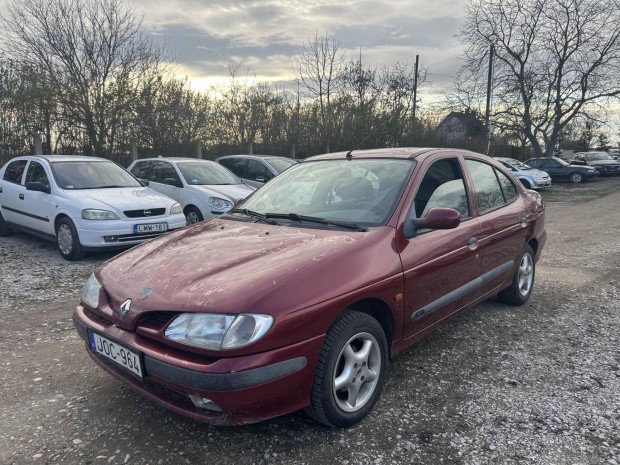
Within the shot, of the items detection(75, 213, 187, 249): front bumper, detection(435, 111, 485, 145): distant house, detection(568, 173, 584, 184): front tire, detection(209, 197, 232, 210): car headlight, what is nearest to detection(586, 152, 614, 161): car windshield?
detection(568, 173, 584, 184): front tire

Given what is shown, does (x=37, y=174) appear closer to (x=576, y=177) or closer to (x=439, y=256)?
(x=439, y=256)

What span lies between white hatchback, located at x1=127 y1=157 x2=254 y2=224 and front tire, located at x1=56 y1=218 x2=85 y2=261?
2322 mm

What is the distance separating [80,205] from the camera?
20.7 feet

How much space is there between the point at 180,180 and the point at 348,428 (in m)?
6.99

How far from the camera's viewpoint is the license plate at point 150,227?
21.0ft

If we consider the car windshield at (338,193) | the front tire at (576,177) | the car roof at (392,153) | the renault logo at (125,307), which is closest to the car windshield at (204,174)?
the car windshield at (338,193)

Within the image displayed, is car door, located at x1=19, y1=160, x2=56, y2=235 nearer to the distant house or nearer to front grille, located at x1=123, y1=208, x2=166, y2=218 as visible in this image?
front grille, located at x1=123, y1=208, x2=166, y2=218

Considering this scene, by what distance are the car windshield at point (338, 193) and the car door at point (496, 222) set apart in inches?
34.4

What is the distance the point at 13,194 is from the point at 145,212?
103 inches

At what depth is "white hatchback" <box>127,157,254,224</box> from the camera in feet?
26.7

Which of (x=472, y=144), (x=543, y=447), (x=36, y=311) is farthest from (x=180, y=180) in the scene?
(x=472, y=144)

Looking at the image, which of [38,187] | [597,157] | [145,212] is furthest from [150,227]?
[597,157]

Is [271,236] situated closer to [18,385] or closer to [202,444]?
[202,444]

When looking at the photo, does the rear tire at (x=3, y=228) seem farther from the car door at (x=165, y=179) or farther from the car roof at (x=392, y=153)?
the car roof at (x=392, y=153)
